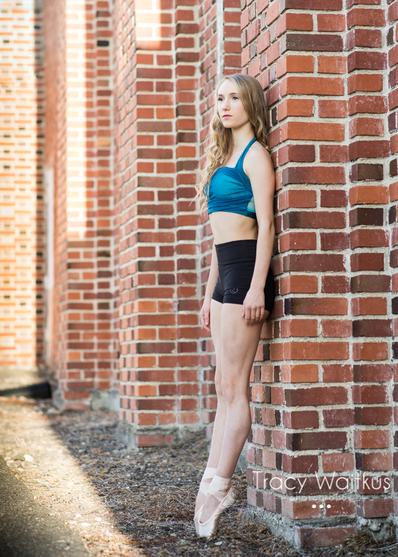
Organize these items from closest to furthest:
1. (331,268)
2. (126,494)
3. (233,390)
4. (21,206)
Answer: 1. (331,268)
2. (233,390)
3. (126,494)
4. (21,206)

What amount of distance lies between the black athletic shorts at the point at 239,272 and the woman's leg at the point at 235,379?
0.17 ft

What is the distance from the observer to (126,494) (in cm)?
552

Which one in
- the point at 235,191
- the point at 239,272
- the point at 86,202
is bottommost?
the point at 239,272

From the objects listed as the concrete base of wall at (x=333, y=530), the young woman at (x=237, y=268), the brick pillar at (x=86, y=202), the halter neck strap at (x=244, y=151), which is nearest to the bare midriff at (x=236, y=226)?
the young woman at (x=237, y=268)

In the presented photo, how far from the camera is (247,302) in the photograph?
4211 millimetres

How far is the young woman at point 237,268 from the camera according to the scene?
4.27 m

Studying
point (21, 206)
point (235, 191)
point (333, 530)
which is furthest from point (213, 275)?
point (21, 206)

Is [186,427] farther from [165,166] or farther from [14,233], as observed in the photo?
[14,233]

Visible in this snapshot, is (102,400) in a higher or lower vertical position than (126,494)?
higher

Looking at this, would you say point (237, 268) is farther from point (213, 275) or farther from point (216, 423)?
point (216, 423)

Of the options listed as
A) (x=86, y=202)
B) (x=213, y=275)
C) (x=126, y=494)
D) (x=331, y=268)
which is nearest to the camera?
(x=331, y=268)

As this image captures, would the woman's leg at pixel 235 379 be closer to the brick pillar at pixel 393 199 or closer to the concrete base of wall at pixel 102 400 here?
the brick pillar at pixel 393 199

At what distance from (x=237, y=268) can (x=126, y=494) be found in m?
1.85

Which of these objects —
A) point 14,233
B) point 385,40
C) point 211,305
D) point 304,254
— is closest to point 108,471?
point 211,305
